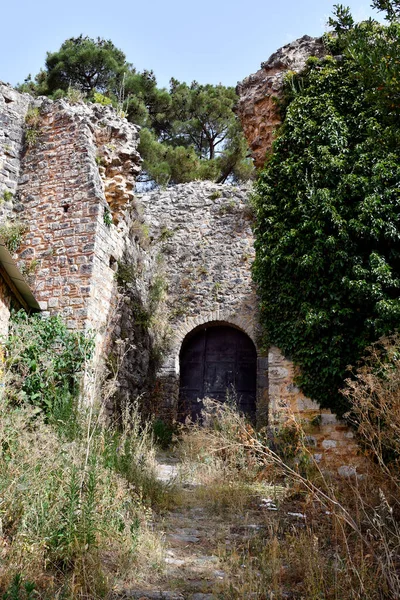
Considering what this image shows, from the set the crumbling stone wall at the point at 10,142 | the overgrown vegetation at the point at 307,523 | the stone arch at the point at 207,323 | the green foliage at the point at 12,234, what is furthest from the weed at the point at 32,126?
the overgrown vegetation at the point at 307,523

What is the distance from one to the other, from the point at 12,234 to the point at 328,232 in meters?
4.94

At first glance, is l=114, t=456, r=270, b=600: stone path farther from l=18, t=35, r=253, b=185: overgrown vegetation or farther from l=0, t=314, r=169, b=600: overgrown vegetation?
l=18, t=35, r=253, b=185: overgrown vegetation

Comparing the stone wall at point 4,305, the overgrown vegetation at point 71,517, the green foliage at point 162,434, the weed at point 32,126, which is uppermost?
the weed at point 32,126

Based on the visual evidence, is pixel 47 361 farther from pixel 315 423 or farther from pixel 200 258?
pixel 200 258

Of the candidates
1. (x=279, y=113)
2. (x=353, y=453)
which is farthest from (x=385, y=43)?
(x=353, y=453)

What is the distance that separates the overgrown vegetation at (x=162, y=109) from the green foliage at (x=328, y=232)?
358 inches

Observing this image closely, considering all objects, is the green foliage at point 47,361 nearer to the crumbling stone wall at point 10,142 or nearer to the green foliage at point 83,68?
the crumbling stone wall at point 10,142

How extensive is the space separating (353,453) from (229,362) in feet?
16.7

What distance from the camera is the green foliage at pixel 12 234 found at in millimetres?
8102

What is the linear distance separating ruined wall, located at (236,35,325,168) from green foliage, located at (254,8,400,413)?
399 mm

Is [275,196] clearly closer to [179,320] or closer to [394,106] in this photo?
[394,106]

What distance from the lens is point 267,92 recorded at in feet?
27.0

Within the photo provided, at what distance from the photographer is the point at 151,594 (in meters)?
2.92

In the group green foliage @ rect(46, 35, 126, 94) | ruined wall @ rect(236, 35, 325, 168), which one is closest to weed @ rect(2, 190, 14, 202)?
ruined wall @ rect(236, 35, 325, 168)
